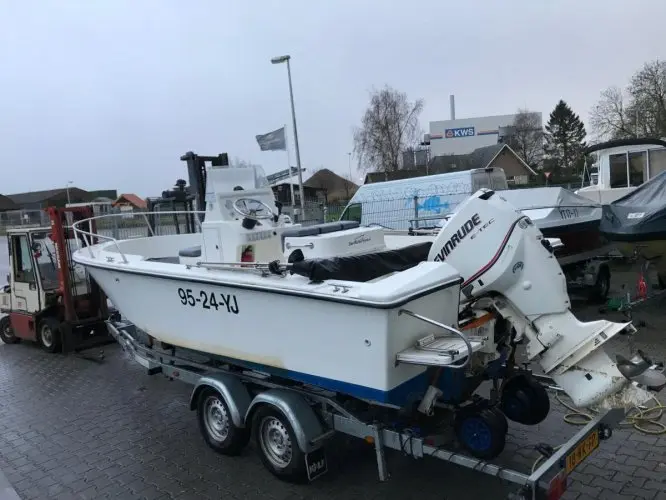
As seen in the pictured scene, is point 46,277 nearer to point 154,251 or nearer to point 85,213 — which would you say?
point 85,213

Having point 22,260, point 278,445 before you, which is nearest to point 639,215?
point 278,445

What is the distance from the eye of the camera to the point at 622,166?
12.8 meters

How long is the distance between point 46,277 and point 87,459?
4.22 metres

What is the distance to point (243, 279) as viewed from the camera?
3.63 metres

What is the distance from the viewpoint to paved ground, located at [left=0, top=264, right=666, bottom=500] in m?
3.53

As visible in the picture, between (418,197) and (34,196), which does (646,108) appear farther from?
(34,196)

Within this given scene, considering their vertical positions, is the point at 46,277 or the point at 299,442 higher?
the point at 46,277

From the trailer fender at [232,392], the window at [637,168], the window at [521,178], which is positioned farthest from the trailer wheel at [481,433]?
the window at [521,178]

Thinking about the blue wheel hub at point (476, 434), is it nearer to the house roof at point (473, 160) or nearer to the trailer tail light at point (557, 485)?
the trailer tail light at point (557, 485)

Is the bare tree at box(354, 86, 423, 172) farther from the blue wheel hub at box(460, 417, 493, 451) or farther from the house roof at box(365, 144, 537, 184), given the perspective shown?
the blue wheel hub at box(460, 417, 493, 451)

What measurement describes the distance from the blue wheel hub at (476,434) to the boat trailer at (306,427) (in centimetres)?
17

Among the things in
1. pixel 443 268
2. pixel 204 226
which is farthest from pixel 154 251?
pixel 443 268

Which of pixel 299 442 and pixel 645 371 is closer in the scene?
pixel 645 371

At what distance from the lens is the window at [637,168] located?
12417 millimetres
